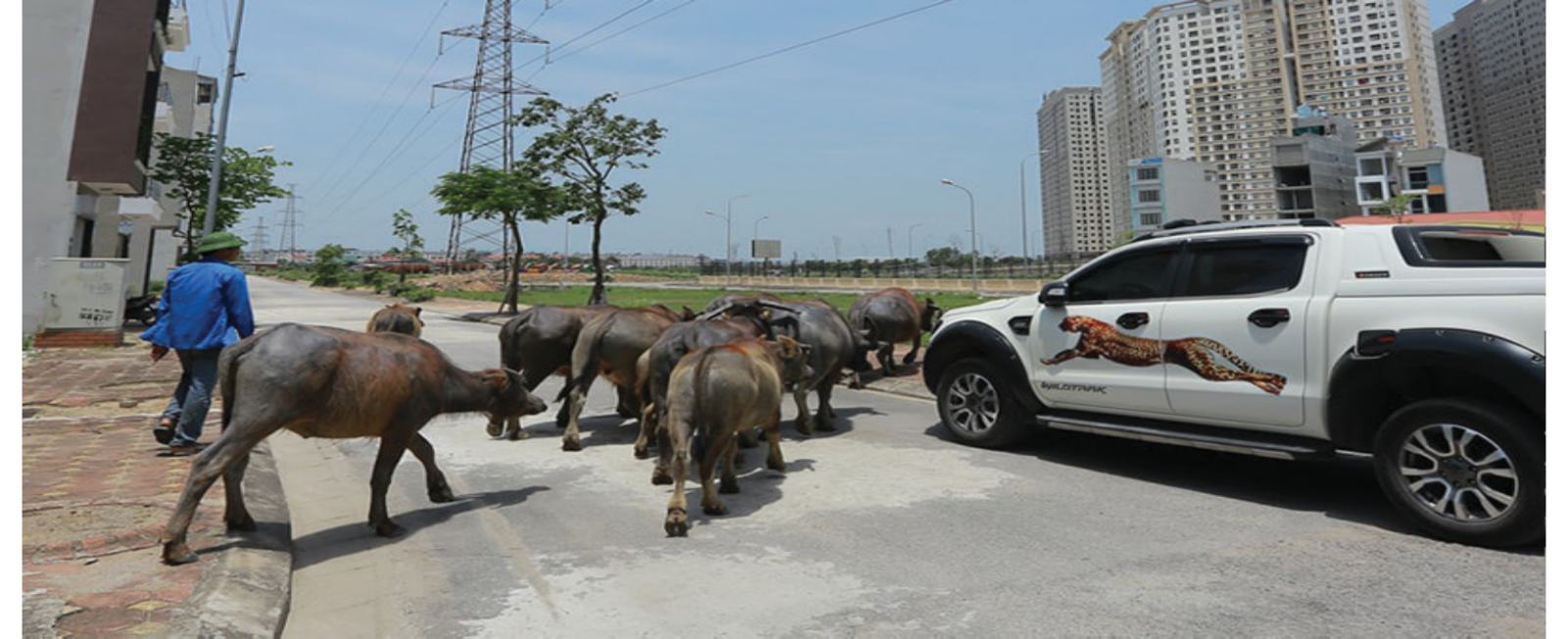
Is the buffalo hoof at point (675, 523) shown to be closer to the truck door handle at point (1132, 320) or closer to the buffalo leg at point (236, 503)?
the buffalo leg at point (236, 503)

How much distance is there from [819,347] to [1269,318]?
4.17 metres

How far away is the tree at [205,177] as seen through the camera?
26.8 m

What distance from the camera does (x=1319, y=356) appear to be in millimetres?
4879

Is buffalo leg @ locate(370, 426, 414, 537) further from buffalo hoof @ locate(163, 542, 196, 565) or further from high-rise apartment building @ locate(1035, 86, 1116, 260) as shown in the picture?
high-rise apartment building @ locate(1035, 86, 1116, 260)

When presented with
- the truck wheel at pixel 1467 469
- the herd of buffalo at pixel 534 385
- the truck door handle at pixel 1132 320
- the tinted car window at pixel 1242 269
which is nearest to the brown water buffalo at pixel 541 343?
the herd of buffalo at pixel 534 385

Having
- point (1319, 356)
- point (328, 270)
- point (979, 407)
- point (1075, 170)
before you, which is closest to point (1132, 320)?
point (1319, 356)

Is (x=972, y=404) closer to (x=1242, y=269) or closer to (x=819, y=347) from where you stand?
(x=819, y=347)

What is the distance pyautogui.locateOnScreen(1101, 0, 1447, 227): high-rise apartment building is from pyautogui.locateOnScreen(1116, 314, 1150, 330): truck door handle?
12916cm

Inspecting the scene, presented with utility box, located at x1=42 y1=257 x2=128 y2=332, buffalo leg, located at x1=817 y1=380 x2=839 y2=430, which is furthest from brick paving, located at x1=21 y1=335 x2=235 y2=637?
utility box, located at x1=42 y1=257 x2=128 y2=332

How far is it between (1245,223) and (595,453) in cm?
570

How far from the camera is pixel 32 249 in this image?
17688 mm

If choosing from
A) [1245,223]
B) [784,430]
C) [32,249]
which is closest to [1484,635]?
[1245,223]

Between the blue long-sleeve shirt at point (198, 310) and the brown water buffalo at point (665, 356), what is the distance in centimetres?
318

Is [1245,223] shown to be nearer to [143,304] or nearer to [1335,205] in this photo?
[143,304]
